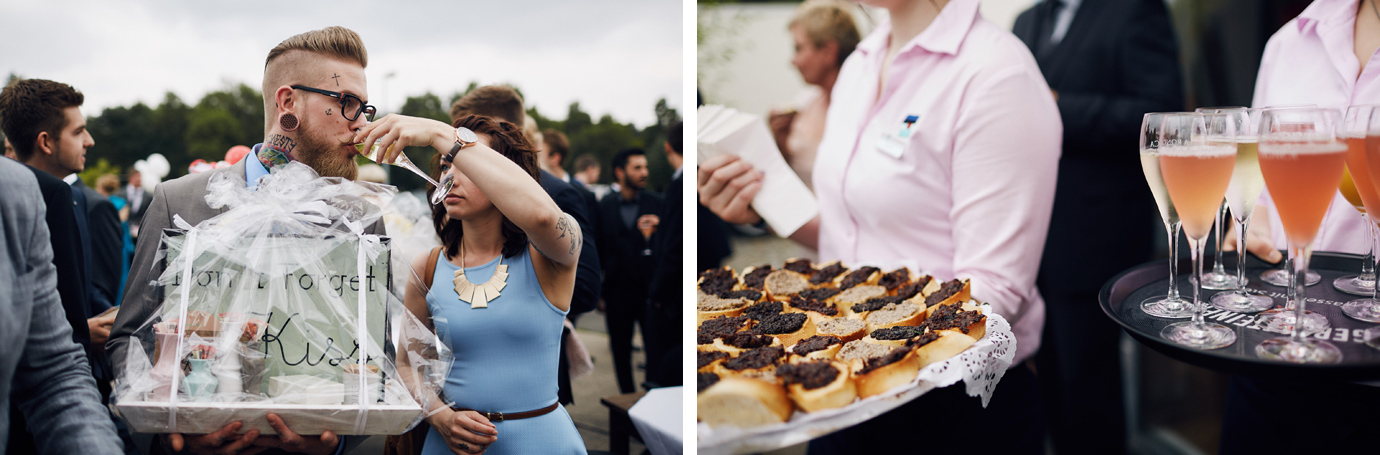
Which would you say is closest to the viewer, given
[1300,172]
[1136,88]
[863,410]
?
[863,410]

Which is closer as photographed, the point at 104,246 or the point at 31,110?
the point at 31,110

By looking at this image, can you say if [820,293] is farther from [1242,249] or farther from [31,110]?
[31,110]

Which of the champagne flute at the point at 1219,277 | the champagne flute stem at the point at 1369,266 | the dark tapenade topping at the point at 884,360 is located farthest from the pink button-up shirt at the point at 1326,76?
the dark tapenade topping at the point at 884,360

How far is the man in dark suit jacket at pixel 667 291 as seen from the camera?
3008 mm

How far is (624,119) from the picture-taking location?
2.52m

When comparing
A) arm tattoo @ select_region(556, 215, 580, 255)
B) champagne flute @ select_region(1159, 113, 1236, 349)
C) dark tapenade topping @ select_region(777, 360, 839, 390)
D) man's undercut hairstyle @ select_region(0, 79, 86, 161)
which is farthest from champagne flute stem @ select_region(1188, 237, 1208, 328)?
man's undercut hairstyle @ select_region(0, 79, 86, 161)

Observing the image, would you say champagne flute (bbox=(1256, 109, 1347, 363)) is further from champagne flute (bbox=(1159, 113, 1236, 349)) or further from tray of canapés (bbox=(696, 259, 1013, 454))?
tray of canapés (bbox=(696, 259, 1013, 454))

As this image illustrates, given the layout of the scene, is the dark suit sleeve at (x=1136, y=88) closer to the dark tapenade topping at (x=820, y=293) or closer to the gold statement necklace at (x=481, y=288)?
the dark tapenade topping at (x=820, y=293)

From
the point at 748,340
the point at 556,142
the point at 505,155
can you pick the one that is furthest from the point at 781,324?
the point at 556,142

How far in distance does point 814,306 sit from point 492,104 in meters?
1.22

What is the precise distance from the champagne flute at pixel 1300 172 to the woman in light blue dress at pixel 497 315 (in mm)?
1361

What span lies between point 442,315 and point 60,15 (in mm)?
1425

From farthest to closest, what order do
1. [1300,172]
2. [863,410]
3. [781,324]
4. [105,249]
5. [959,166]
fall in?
1. [105,249]
2. [959,166]
3. [781,324]
4. [1300,172]
5. [863,410]

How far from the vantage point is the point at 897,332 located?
4.48ft
